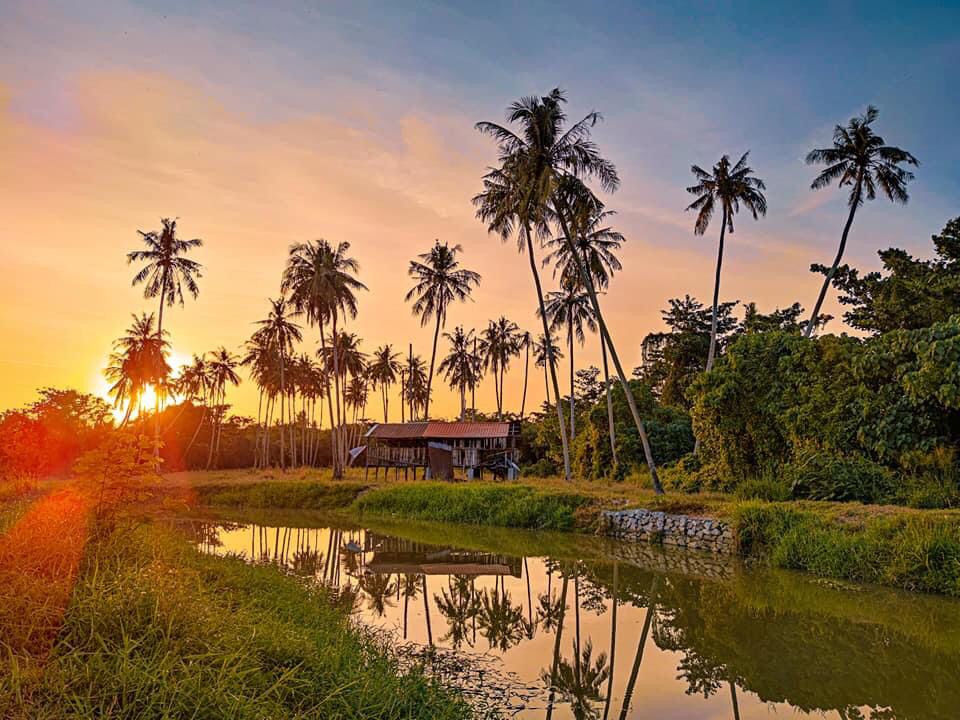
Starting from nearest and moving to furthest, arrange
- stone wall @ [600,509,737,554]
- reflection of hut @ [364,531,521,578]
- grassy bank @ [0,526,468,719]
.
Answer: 1. grassy bank @ [0,526,468,719]
2. reflection of hut @ [364,531,521,578]
3. stone wall @ [600,509,737,554]

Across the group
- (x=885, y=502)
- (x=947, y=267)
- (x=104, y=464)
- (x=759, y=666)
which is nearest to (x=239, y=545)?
(x=104, y=464)

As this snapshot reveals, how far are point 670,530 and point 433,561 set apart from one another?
6.53 metres

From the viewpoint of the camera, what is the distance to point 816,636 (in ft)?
30.6

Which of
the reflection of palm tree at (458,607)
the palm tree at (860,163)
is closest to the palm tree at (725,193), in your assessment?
the palm tree at (860,163)

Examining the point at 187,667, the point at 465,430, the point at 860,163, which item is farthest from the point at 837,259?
the point at 187,667

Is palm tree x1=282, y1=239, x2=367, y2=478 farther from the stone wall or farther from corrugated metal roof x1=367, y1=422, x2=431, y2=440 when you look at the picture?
the stone wall

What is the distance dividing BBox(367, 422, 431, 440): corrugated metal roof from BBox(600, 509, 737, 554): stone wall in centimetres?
1745

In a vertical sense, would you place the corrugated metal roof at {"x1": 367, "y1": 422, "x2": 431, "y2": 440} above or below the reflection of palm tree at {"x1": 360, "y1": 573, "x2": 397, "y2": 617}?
above

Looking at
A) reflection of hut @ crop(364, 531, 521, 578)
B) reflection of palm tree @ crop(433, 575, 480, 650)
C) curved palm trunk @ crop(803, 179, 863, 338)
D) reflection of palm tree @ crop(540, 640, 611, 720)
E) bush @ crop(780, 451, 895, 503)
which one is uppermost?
curved palm trunk @ crop(803, 179, 863, 338)

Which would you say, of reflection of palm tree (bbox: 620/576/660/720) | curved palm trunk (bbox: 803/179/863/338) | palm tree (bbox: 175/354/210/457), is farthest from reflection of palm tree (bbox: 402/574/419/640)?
palm tree (bbox: 175/354/210/457)

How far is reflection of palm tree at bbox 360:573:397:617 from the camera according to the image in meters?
11.4

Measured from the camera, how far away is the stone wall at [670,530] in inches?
641

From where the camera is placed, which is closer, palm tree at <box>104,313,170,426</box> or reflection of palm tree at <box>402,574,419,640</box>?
reflection of palm tree at <box>402,574,419,640</box>

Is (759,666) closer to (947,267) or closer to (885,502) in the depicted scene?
(885,502)
